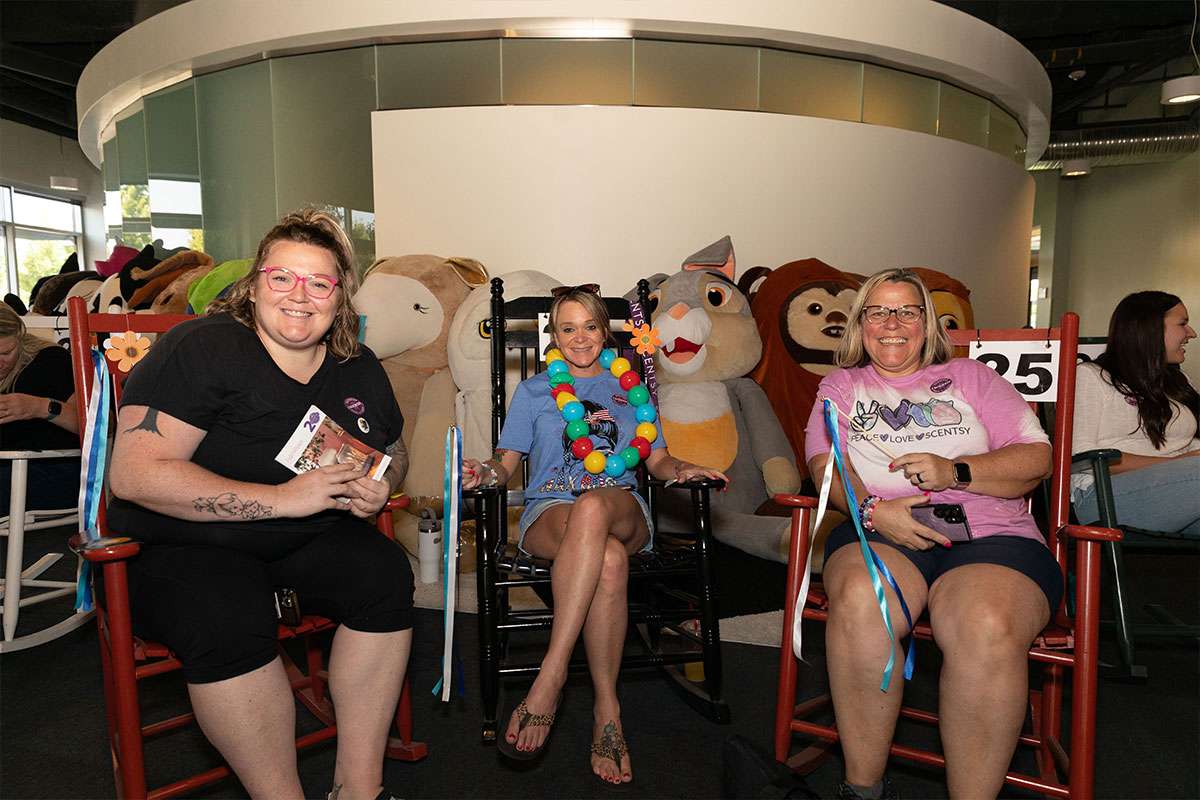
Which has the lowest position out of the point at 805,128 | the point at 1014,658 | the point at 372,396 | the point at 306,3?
the point at 1014,658

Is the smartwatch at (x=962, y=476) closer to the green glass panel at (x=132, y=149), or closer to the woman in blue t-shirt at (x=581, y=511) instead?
the woman in blue t-shirt at (x=581, y=511)

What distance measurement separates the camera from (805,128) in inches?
176

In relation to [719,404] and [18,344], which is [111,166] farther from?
[719,404]

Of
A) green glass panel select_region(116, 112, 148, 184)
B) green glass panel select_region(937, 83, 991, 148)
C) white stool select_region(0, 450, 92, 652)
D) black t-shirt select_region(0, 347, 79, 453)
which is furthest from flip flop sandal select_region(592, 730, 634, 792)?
green glass panel select_region(116, 112, 148, 184)

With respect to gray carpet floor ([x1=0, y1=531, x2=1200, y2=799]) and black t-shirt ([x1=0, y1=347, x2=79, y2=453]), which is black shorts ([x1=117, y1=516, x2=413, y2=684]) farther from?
black t-shirt ([x1=0, y1=347, x2=79, y2=453])

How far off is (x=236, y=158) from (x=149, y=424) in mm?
4264

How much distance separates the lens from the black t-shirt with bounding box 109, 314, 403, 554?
1386 mm

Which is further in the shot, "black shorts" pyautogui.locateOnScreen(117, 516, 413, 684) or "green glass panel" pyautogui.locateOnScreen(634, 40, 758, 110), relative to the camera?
"green glass panel" pyautogui.locateOnScreen(634, 40, 758, 110)

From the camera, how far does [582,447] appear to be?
2010mm

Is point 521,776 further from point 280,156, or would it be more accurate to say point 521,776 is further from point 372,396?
point 280,156

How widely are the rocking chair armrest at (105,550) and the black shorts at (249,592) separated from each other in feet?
0.22

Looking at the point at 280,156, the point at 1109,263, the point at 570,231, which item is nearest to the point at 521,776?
the point at 570,231

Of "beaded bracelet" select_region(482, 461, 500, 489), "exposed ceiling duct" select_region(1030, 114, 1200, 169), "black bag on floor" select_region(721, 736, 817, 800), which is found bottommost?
"black bag on floor" select_region(721, 736, 817, 800)

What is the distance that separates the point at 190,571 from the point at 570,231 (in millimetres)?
3173
